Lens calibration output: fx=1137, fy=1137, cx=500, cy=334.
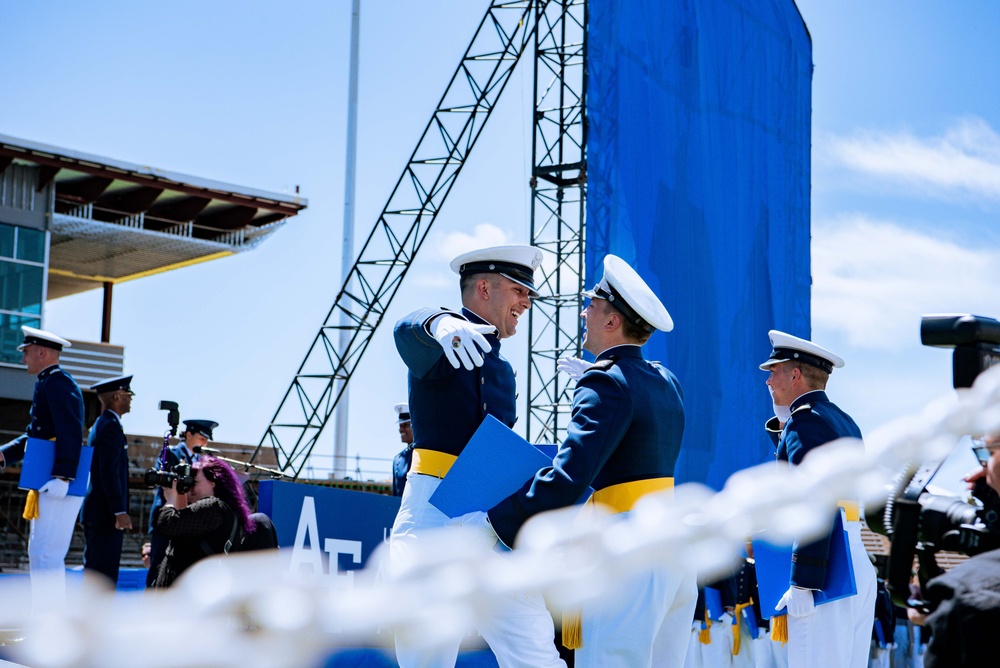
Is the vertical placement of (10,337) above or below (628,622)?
above

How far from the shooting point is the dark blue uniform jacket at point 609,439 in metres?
3.27

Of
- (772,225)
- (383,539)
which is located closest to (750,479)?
(383,539)

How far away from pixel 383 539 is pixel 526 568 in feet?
21.0

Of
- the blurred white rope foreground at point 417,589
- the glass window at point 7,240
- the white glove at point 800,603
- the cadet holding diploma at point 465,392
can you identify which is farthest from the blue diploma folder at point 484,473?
the glass window at point 7,240

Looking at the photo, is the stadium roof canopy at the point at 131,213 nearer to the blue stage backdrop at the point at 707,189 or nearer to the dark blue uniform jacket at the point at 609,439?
the blue stage backdrop at the point at 707,189

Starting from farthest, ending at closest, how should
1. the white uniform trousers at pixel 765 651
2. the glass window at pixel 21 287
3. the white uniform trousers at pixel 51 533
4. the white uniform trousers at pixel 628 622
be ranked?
the glass window at pixel 21 287
the white uniform trousers at pixel 765 651
the white uniform trousers at pixel 51 533
the white uniform trousers at pixel 628 622

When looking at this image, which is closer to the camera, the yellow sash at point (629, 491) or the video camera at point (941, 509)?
the video camera at point (941, 509)

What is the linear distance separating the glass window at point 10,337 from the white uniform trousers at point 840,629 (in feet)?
65.3

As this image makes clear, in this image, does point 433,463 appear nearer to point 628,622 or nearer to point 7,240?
point 628,622

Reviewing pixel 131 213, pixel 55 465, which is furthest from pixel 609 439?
pixel 131 213

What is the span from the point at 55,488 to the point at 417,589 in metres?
6.40

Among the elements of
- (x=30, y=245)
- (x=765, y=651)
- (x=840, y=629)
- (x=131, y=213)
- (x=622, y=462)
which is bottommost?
(x=765, y=651)

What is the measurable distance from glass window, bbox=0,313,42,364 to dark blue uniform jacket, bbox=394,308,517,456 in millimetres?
19573

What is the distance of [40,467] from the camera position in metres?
6.74
